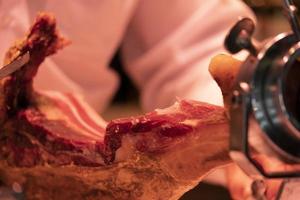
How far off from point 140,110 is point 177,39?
0.20m

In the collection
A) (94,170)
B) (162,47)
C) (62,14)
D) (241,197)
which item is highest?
(62,14)

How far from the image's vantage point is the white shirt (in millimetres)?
1012

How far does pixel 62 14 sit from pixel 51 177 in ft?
1.58

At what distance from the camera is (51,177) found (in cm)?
56

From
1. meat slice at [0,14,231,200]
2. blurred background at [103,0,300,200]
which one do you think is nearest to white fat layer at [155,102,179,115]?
meat slice at [0,14,231,200]

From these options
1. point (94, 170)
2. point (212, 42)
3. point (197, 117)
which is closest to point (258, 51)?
point (197, 117)

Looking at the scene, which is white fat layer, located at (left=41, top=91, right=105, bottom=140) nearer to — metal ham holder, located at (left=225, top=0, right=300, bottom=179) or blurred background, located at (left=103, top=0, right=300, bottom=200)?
blurred background, located at (left=103, top=0, right=300, bottom=200)

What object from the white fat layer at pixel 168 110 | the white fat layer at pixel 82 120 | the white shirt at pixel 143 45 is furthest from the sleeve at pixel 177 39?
the white fat layer at pixel 168 110

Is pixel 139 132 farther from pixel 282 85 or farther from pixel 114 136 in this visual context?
pixel 282 85

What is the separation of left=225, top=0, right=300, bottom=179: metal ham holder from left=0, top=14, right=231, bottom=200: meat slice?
104 mm

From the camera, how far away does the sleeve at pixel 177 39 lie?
1.18m

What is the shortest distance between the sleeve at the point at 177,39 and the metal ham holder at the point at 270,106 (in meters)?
0.80

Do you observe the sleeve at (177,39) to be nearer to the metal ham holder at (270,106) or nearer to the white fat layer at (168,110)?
the white fat layer at (168,110)

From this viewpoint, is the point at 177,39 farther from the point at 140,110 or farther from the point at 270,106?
the point at 270,106
